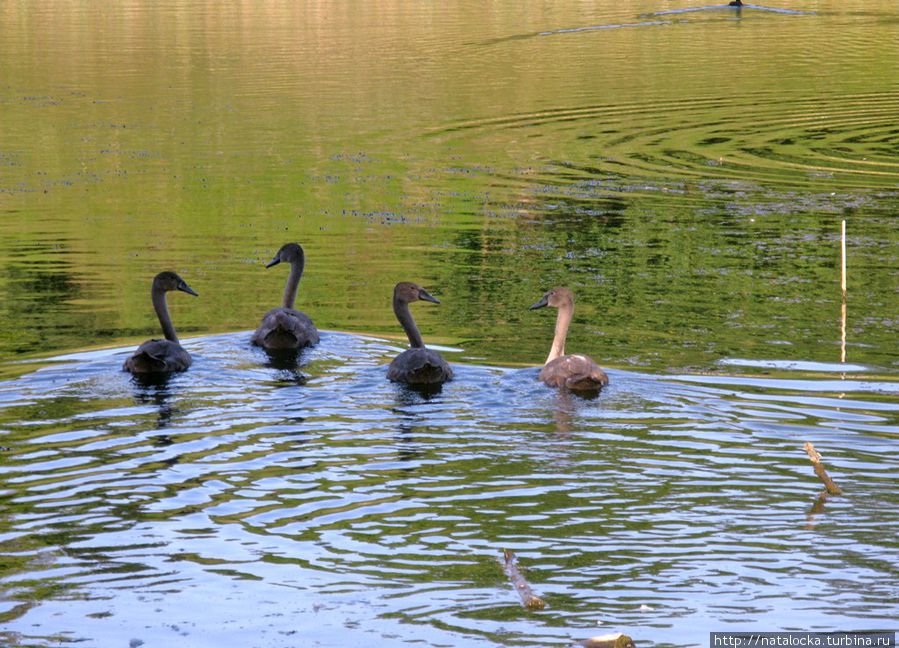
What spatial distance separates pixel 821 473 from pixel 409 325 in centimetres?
621

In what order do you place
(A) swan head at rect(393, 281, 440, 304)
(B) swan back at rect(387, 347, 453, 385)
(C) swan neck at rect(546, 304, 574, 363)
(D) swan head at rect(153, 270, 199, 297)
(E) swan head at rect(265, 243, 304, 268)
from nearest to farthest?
(B) swan back at rect(387, 347, 453, 385)
(C) swan neck at rect(546, 304, 574, 363)
(A) swan head at rect(393, 281, 440, 304)
(D) swan head at rect(153, 270, 199, 297)
(E) swan head at rect(265, 243, 304, 268)

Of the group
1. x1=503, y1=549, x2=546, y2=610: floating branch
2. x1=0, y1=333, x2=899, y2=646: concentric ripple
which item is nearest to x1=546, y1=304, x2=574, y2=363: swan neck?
x1=0, y1=333, x2=899, y2=646: concentric ripple

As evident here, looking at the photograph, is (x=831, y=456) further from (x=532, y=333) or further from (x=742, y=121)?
(x=742, y=121)

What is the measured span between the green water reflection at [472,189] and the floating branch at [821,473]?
14.5 feet

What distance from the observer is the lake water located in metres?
9.63

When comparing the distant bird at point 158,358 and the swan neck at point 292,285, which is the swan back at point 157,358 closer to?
the distant bird at point 158,358

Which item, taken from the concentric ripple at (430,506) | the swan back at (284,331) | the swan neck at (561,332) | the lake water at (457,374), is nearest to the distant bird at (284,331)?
the swan back at (284,331)

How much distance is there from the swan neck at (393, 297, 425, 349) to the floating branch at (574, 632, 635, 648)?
7.91 m

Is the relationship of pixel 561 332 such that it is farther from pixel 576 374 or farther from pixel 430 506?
pixel 430 506

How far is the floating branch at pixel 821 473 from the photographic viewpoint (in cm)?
1102

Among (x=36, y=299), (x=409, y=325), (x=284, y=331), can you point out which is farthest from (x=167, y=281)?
(x=36, y=299)

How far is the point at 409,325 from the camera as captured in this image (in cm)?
1639

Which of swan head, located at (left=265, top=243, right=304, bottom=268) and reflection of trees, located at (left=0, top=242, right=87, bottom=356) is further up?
swan head, located at (left=265, top=243, right=304, bottom=268)

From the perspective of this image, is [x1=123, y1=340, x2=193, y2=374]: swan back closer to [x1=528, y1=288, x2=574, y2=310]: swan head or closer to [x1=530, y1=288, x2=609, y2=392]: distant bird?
[x1=530, y1=288, x2=609, y2=392]: distant bird
